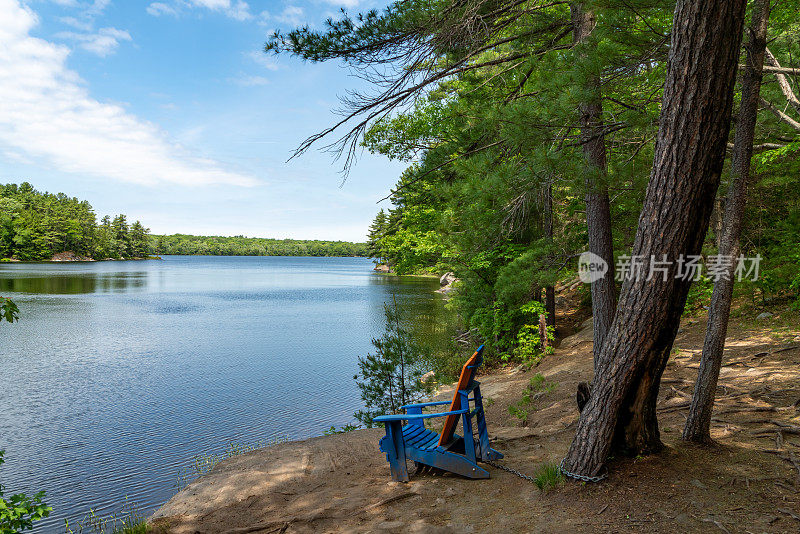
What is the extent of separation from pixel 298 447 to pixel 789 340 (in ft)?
24.8

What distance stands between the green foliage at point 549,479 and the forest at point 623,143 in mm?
98

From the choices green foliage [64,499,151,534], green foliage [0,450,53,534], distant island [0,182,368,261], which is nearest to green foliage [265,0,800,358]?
green foliage [0,450,53,534]

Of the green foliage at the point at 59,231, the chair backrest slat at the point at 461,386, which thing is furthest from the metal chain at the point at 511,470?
the green foliage at the point at 59,231

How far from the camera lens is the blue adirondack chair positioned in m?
3.83

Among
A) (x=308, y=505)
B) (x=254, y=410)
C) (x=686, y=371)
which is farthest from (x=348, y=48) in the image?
(x=254, y=410)

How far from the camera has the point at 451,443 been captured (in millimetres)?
4043

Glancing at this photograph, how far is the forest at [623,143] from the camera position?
3111 millimetres

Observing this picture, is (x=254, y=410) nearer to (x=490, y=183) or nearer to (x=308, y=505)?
(x=308, y=505)

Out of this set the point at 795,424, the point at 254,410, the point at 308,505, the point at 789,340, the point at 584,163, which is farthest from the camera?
the point at 254,410

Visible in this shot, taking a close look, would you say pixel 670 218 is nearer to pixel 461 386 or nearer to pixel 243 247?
pixel 461 386

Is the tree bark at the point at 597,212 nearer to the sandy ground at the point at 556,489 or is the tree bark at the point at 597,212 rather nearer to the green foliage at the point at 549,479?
the sandy ground at the point at 556,489

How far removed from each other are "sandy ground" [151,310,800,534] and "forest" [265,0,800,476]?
0.30 meters

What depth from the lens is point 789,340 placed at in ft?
23.1

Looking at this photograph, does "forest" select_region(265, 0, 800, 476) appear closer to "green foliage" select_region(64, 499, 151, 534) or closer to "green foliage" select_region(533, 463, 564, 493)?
"green foliage" select_region(533, 463, 564, 493)
